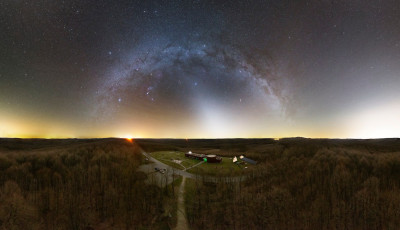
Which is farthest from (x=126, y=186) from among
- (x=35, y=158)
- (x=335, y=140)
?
(x=335, y=140)

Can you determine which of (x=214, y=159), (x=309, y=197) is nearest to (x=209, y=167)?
(x=214, y=159)

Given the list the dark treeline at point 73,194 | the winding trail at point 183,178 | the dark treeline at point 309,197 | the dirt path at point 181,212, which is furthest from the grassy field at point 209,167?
the dark treeline at point 73,194

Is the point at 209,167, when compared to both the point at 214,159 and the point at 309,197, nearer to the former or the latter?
the point at 214,159

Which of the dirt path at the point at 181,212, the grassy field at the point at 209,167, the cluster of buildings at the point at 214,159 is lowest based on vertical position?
the dirt path at the point at 181,212

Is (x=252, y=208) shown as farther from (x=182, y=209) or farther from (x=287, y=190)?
(x=182, y=209)

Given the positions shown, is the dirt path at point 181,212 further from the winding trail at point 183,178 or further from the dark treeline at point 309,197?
the dark treeline at point 309,197

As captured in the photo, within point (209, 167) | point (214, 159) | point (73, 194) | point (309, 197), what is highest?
point (214, 159)
